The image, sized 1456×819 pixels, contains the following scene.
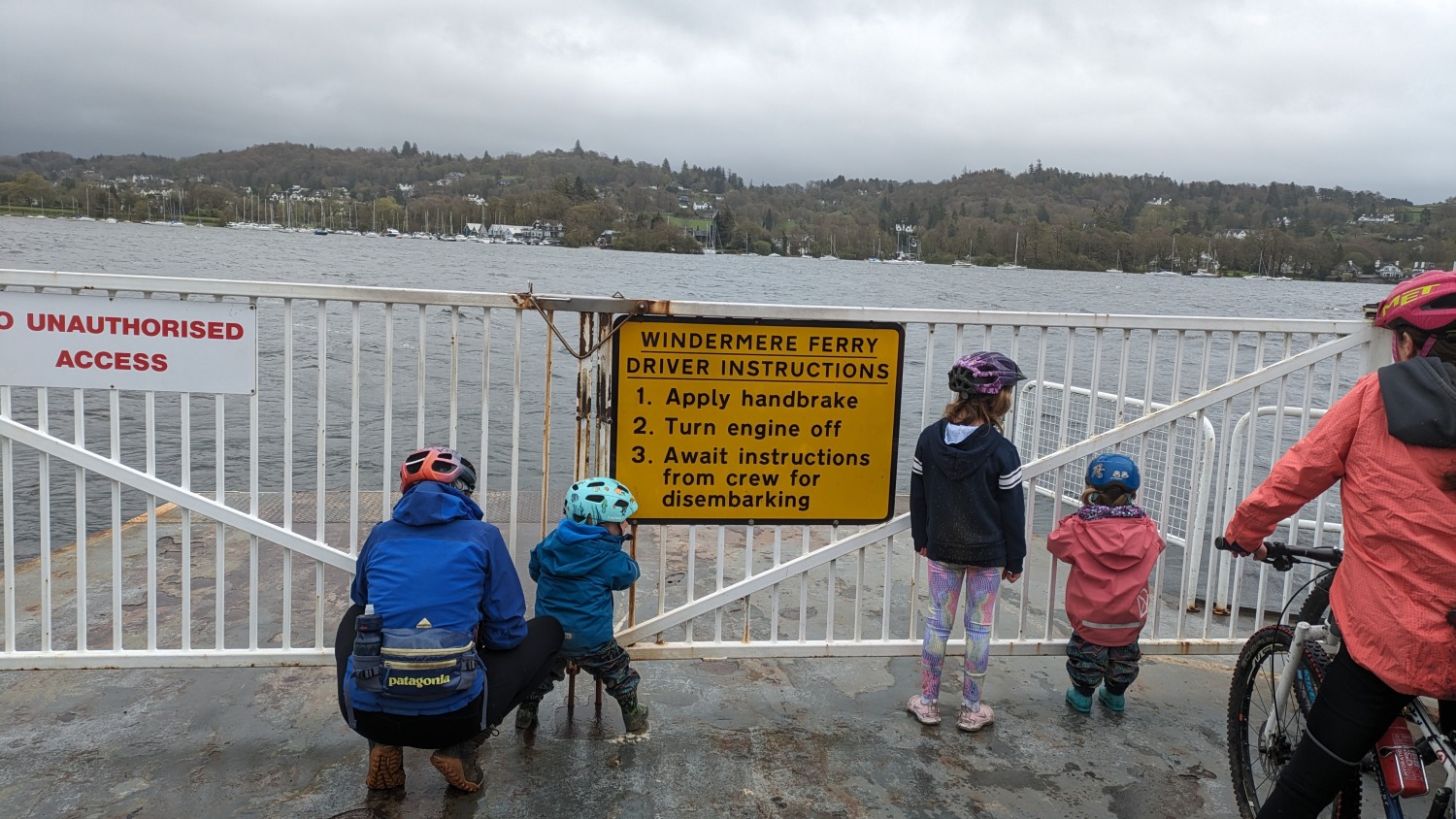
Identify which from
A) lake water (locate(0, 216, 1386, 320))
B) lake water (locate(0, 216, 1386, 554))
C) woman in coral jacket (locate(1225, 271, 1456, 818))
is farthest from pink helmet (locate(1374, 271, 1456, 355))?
lake water (locate(0, 216, 1386, 320))

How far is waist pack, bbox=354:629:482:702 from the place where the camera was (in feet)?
10.8

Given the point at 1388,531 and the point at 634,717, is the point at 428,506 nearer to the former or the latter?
the point at 634,717

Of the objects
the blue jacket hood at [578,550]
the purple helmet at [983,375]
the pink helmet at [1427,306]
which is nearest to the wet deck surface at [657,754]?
the blue jacket hood at [578,550]

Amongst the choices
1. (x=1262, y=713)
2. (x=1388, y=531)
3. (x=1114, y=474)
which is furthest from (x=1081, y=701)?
(x=1388, y=531)

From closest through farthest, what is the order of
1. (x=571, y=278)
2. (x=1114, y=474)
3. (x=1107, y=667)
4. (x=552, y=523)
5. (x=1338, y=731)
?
(x=1338, y=731), (x=1114, y=474), (x=1107, y=667), (x=552, y=523), (x=571, y=278)

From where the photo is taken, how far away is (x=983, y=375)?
4098 mm

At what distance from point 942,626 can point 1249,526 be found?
1.51m

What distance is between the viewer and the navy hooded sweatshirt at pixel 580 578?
3.88 metres

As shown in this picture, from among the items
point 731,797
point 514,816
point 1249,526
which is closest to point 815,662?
point 731,797

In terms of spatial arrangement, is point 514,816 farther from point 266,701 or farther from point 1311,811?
point 1311,811

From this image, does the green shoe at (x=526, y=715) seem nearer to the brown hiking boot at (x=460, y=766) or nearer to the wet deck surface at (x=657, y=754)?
the wet deck surface at (x=657, y=754)

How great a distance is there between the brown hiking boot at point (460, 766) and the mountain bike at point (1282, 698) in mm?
2717

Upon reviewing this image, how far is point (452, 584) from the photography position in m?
3.40

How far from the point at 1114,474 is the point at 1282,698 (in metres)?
1.19
